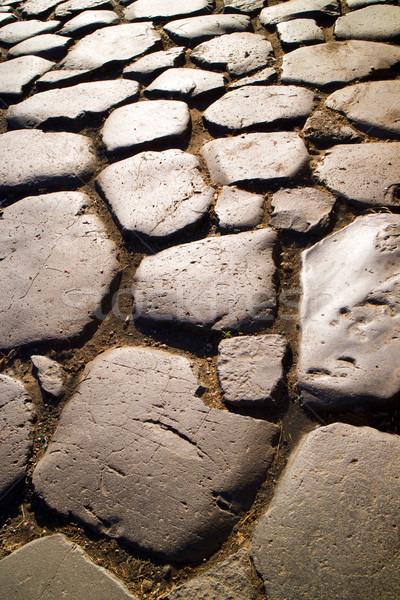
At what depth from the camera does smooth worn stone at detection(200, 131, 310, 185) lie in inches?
73.9

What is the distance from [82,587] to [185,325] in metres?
0.77

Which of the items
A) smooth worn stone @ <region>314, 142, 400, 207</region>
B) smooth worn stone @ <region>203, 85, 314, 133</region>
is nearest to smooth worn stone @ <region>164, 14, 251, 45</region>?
smooth worn stone @ <region>203, 85, 314, 133</region>

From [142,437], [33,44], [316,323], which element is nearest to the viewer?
[142,437]

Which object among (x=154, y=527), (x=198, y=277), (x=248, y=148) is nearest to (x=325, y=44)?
(x=248, y=148)

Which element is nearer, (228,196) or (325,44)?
(228,196)

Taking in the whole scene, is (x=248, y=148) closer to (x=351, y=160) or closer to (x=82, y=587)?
(x=351, y=160)

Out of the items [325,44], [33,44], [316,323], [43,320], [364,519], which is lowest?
[364,519]

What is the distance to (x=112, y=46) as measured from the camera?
9.23 ft

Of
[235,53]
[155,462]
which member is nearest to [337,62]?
[235,53]

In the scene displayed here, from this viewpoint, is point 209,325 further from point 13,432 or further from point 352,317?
point 13,432

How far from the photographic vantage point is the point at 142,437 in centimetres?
127

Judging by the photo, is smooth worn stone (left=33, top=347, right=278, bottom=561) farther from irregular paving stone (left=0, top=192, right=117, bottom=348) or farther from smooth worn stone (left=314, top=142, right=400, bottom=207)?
smooth worn stone (left=314, top=142, right=400, bottom=207)

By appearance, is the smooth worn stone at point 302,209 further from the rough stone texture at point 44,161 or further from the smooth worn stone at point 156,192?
the rough stone texture at point 44,161

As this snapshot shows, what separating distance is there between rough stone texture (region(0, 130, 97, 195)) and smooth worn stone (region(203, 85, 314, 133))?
2.12 ft
